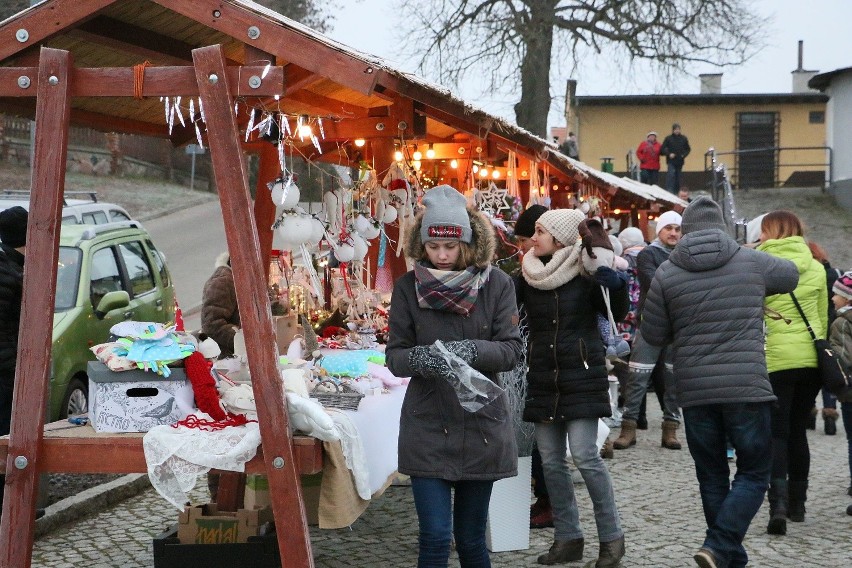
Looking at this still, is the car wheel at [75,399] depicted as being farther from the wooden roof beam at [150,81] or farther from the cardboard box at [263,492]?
the wooden roof beam at [150,81]

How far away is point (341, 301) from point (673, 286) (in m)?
3.19

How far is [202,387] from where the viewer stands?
5.02 m

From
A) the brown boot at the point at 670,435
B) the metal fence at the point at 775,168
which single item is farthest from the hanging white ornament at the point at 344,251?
the metal fence at the point at 775,168

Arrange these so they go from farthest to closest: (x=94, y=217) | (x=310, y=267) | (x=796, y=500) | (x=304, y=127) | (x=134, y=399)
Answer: (x=94, y=217) → (x=304, y=127) → (x=796, y=500) → (x=310, y=267) → (x=134, y=399)

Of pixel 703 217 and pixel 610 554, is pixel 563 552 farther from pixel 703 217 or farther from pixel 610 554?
pixel 703 217

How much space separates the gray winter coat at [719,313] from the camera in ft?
17.9

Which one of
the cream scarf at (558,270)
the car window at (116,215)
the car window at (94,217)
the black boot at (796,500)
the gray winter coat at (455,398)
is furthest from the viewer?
the car window at (116,215)

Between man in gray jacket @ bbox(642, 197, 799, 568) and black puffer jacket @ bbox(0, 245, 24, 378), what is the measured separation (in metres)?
3.72

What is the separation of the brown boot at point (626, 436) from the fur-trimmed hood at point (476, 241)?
5655 mm

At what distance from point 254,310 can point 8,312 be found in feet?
7.71

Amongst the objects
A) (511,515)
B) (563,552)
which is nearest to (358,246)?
(511,515)

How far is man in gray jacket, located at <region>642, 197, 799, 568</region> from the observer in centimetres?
547

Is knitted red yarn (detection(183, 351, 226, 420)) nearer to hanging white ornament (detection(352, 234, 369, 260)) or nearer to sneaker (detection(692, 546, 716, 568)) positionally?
sneaker (detection(692, 546, 716, 568))

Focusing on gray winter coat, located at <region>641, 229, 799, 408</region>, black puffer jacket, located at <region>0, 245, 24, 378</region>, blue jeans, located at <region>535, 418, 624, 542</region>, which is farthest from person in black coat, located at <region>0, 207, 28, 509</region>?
gray winter coat, located at <region>641, 229, 799, 408</region>
